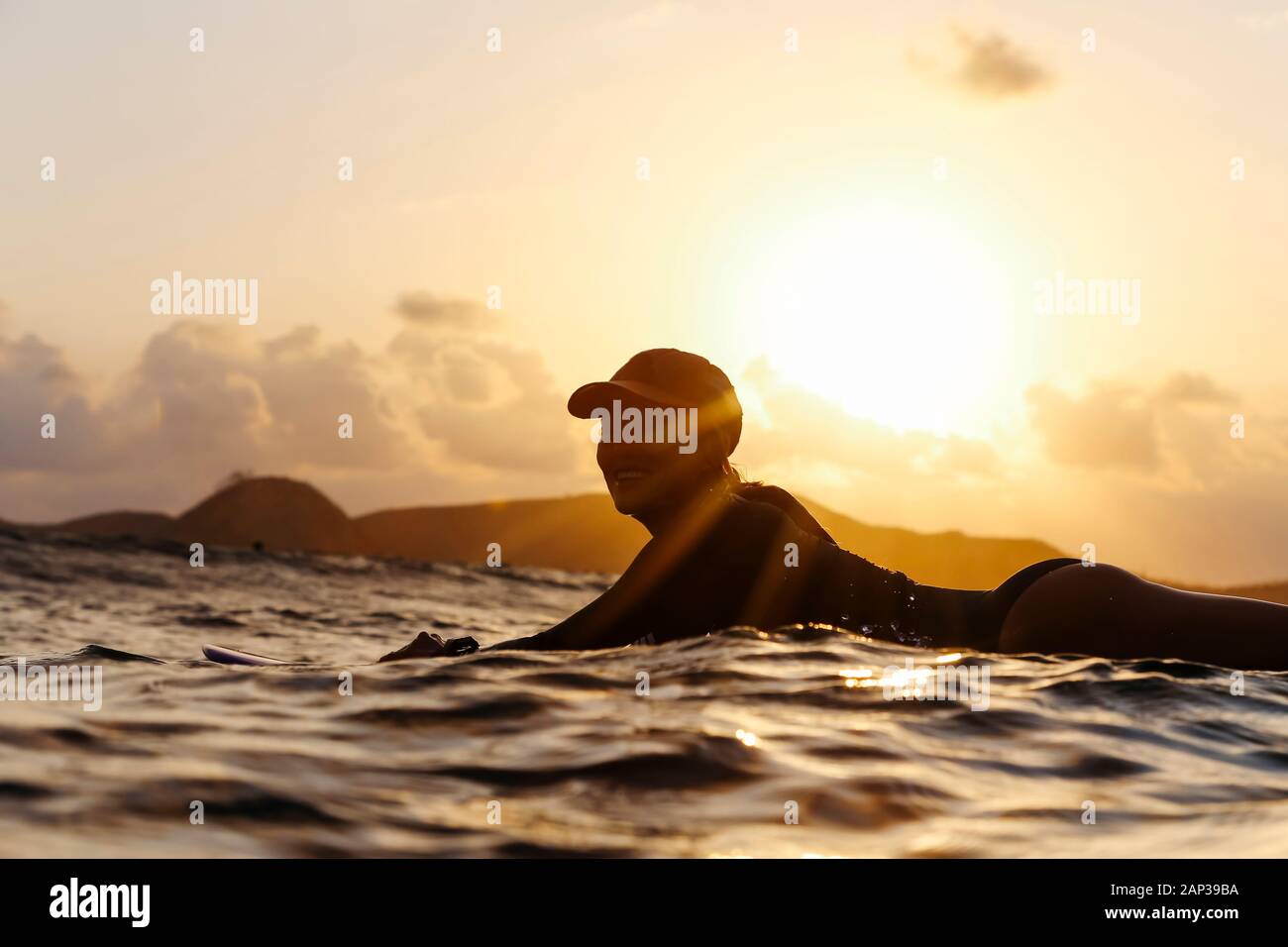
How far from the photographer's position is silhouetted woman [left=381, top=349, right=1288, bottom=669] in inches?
212

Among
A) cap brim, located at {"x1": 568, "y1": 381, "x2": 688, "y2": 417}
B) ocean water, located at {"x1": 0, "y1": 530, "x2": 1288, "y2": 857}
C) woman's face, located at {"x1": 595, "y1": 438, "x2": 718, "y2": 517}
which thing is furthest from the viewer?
woman's face, located at {"x1": 595, "y1": 438, "x2": 718, "y2": 517}

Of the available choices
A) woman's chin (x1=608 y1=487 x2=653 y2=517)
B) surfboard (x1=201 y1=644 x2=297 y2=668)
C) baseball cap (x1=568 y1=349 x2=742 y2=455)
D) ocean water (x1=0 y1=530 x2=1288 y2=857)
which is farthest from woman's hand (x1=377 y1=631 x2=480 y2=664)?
baseball cap (x1=568 y1=349 x2=742 y2=455)

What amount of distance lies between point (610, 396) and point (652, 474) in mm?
424

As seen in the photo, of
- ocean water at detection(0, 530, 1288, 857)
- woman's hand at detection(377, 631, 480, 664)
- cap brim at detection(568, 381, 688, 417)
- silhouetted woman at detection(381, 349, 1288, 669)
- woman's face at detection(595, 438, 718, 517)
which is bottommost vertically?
ocean water at detection(0, 530, 1288, 857)

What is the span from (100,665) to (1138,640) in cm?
475

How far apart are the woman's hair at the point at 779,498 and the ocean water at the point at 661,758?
1.90ft

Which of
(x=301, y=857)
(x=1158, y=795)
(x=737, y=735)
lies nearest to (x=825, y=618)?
(x=737, y=735)

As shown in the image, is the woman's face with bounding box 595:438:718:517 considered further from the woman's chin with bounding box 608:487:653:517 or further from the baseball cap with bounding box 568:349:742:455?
the baseball cap with bounding box 568:349:742:455

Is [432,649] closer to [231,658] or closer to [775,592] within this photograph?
[231,658]

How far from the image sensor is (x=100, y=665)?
534 cm

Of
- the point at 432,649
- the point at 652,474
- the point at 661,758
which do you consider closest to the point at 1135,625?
the point at 652,474

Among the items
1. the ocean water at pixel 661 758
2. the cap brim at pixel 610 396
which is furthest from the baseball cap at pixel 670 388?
the ocean water at pixel 661 758

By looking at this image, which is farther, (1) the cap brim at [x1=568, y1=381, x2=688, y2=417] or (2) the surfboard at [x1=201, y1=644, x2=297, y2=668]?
(2) the surfboard at [x1=201, y1=644, x2=297, y2=668]
